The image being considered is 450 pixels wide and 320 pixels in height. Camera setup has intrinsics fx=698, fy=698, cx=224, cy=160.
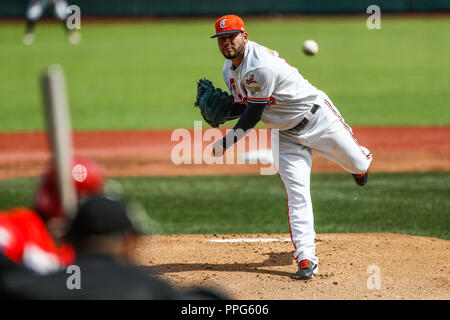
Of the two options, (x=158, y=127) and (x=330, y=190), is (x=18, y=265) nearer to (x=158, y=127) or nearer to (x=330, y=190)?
(x=330, y=190)

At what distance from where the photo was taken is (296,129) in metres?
5.59

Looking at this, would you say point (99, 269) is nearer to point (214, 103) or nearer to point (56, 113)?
point (56, 113)

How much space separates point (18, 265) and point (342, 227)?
547 centimetres

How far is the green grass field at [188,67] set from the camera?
677 inches

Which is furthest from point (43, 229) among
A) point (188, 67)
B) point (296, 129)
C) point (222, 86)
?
point (188, 67)

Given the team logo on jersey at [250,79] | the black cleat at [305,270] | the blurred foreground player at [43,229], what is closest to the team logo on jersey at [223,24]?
the team logo on jersey at [250,79]

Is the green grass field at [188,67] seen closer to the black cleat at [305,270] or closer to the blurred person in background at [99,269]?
the black cleat at [305,270]

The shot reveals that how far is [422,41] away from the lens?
93.5ft

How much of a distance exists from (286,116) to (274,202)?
11.6 feet

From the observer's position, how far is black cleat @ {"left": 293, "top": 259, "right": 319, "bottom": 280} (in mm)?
5418

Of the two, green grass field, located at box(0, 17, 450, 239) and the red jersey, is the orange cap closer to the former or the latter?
green grass field, located at box(0, 17, 450, 239)

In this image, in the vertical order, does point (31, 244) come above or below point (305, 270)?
below

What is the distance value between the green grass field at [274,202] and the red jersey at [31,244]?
461 centimetres
